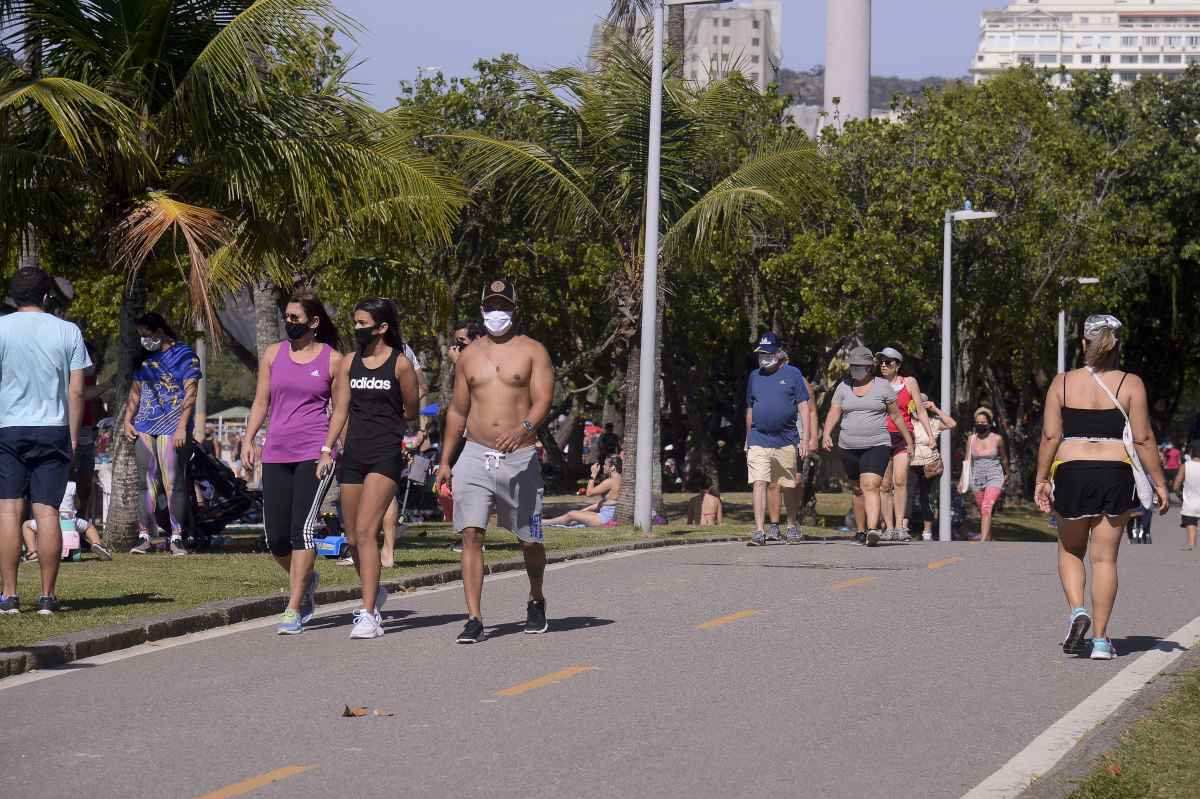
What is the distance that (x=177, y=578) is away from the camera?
1266cm

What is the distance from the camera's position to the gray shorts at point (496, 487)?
9898 mm

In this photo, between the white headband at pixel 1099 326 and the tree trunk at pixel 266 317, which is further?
the tree trunk at pixel 266 317

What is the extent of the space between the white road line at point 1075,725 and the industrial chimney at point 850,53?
198ft

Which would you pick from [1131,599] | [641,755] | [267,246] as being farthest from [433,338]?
[641,755]

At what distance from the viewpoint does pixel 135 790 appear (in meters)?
6.06

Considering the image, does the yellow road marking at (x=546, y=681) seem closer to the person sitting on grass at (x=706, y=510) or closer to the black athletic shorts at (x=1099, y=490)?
the black athletic shorts at (x=1099, y=490)

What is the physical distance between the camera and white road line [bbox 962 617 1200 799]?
20.2 feet

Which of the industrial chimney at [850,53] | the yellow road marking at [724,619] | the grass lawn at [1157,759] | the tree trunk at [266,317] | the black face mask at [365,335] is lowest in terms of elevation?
the yellow road marking at [724,619]

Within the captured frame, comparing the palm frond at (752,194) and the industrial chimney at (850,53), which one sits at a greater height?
the industrial chimney at (850,53)

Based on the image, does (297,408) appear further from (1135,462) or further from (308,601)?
(1135,462)

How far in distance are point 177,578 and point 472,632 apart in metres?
3.72

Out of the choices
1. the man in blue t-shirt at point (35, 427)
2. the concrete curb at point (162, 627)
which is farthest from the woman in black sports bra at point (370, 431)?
the man in blue t-shirt at point (35, 427)

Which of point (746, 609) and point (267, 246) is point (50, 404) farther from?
point (267, 246)

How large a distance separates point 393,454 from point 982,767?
15.1 ft
